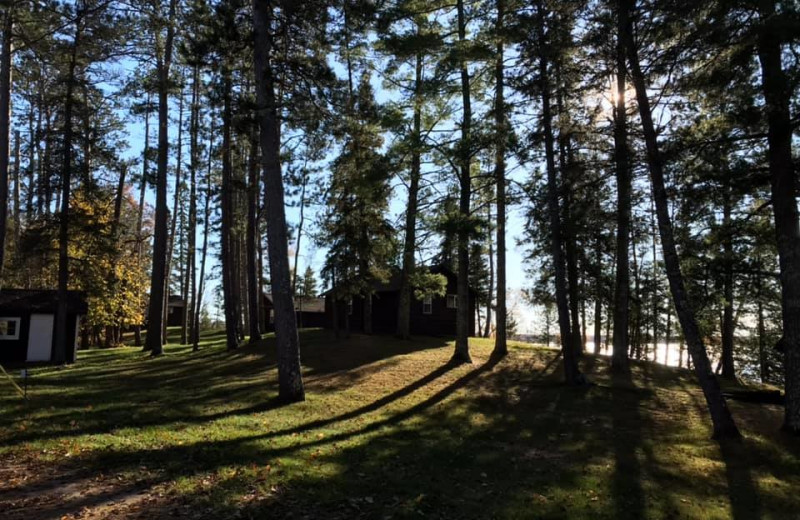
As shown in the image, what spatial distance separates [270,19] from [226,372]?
35.4 feet

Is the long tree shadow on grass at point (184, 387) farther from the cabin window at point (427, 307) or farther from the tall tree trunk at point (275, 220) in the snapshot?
the cabin window at point (427, 307)

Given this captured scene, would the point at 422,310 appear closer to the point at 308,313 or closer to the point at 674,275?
the point at 308,313

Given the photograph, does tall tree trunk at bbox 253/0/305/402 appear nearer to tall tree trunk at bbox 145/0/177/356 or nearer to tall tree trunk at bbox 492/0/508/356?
tall tree trunk at bbox 492/0/508/356

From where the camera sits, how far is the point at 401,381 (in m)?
14.9

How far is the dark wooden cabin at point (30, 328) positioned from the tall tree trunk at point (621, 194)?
2086 cm

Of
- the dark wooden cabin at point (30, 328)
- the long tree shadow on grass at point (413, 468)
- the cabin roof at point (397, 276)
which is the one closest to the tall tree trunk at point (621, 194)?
the long tree shadow on grass at point (413, 468)

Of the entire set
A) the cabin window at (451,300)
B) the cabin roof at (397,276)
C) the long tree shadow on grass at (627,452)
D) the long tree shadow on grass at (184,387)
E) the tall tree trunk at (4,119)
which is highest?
the tall tree trunk at (4,119)

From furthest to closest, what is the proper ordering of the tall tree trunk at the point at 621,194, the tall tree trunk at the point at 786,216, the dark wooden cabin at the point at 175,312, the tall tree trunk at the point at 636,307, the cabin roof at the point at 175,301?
1. the dark wooden cabin at the point at 175,312
2. the cabin roof at the point at 175,301
3. the tall tree trunk at the point at 636,307
4. the tall tree trunk at the point at 621,194
5. the tall tree trunk at the point at 786,216

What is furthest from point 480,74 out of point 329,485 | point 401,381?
point 329,485

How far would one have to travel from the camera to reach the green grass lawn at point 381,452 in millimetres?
5801

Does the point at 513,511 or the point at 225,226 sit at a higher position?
the point at 225,226

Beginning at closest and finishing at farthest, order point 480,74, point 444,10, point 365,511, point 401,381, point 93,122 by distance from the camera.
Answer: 1. point 365,511
2. point 401,381
3. point 480,74
4. point 444,10
5. point 93,122

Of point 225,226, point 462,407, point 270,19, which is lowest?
point 462,407

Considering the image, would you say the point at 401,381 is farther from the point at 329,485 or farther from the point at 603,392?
the point at 329,485
